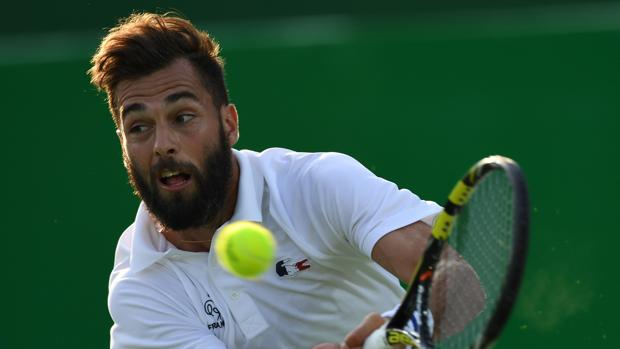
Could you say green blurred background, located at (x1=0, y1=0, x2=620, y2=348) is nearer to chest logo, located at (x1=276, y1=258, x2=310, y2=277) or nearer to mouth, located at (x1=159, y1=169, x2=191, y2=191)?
chest logo, located at (x1=276, y1=258, x2=310, y2=277)

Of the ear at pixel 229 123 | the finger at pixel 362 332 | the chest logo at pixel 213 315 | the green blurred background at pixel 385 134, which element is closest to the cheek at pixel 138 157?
the ear at pixel 229 123

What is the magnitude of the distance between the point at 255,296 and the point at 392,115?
1.91m

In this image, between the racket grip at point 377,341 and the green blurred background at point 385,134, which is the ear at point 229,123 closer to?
the racket grip at point 377,341

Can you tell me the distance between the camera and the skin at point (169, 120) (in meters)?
3.36

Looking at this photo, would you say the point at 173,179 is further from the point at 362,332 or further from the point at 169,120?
the point at 362,332

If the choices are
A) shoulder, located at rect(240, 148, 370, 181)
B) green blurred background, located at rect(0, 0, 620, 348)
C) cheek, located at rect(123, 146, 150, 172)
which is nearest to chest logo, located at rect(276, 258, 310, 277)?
shoulder, located at rect(240, 148, 370, 181)

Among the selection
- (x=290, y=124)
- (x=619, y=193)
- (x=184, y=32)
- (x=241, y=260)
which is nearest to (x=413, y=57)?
(x=290, y=124)

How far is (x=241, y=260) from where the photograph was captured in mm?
2947

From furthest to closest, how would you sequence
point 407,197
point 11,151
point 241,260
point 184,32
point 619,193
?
point 11,151
point 619,193
point 184,32
point 407,197
point 241,260

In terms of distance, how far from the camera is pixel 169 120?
133 inches

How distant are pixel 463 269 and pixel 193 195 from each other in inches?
34.8

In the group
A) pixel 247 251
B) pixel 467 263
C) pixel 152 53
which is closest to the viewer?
pixel 467 263

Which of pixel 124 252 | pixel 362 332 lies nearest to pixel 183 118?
pixel 124 252

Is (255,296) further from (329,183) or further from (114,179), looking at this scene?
(114,179)
